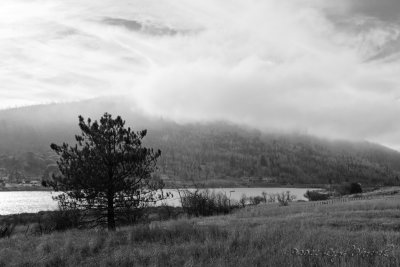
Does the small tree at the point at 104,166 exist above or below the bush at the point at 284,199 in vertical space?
above

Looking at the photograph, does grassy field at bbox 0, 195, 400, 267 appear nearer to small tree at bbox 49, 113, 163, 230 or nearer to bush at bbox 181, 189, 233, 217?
small tree at bbox 49, 113, 163, 230

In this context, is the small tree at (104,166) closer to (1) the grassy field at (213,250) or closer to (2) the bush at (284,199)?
Result: (1) the grassy field at (213,250)

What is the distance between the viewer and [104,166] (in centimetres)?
2056

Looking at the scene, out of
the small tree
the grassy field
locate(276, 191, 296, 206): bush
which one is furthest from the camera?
locate(276, 191, 296, 206): bush

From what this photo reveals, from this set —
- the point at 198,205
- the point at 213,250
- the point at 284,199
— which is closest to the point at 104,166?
the point at 213,250

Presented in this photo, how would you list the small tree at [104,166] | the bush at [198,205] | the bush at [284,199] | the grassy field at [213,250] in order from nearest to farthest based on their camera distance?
the grassy field at [213,250] < the small tree at [104,166] < the bush at [198,205] < the bush at [284,199]

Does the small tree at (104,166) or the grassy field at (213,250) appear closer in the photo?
the grassy field at (213,250)

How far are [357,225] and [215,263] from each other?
A: 11399 mm

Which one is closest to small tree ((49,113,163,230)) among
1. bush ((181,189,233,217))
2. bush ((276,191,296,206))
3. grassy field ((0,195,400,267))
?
grassy field ((0,195,400,267))

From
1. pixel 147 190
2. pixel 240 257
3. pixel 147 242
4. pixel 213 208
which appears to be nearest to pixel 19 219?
pixel 213 208

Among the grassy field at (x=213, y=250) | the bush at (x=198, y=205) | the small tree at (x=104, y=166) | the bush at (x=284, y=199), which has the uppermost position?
the small tree at (x=104, y=166)

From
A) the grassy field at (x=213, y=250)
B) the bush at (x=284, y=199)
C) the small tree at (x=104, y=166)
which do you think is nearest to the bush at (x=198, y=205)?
the bush at (x=284, y=199)

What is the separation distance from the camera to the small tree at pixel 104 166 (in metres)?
20.2

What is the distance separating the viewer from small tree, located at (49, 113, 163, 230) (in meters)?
20.2
